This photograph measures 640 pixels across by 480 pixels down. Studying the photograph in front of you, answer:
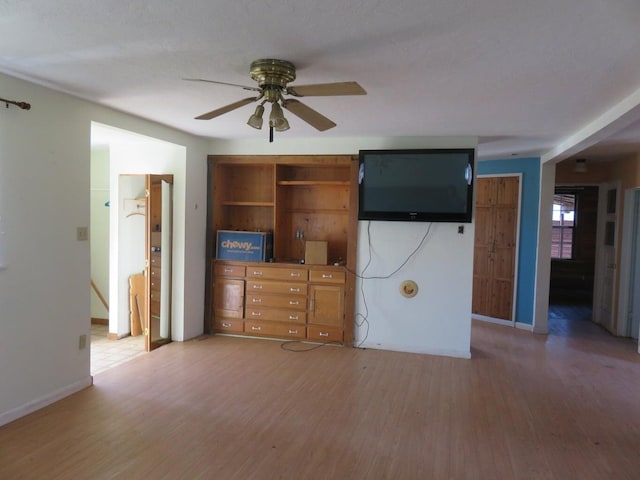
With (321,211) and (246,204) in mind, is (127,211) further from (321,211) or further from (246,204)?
(321,211)

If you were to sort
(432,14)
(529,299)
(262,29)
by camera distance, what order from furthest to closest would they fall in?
(529,299) → (262,29) → (432,14)

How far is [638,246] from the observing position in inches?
213

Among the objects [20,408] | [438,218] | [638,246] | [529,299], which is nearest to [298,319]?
[438,218]

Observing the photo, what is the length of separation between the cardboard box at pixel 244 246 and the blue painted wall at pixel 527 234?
3351mm

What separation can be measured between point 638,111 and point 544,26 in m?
1.47

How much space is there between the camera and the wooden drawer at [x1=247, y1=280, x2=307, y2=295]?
484 centimetres

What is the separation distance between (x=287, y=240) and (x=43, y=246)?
2741 mm

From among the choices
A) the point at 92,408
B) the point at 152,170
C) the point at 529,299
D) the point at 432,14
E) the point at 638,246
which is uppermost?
the point at 432,14

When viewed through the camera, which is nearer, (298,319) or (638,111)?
(638,111)

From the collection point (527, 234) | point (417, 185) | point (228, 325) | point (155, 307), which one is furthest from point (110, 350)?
point (527, 234)

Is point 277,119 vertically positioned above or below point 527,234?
above

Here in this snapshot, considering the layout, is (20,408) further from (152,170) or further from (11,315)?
(152,170)

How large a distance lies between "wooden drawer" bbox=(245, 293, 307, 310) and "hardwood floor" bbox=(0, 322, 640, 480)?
1.89 feet

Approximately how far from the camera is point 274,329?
4.93 meters
